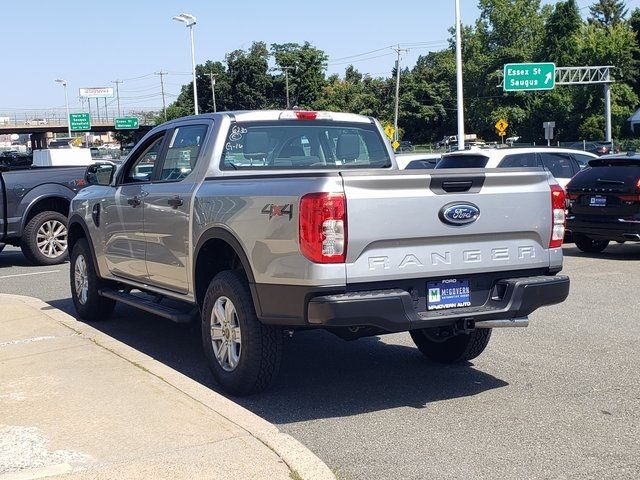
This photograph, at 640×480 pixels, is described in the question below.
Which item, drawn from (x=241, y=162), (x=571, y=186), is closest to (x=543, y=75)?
(x=571, y=186)

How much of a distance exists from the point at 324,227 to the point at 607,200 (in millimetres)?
9083

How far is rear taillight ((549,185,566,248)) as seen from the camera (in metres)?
5.96

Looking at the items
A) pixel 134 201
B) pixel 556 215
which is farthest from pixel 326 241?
pixel 134 201

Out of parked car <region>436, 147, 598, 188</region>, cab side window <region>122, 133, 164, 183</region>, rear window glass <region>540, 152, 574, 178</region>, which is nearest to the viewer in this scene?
cab side window <region>122, 133, 164, 183</region>

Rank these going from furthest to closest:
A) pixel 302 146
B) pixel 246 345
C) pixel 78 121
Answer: pixel 78 121
pixel 302 146
pixel 246 345

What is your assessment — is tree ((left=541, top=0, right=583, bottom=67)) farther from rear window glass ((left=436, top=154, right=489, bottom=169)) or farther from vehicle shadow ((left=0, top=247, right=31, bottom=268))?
vehicle shadow ((left=0, top=247, right=31, bottom=268))

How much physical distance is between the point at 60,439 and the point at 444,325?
2.54m

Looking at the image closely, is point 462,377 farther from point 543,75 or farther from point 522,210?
point 543,75

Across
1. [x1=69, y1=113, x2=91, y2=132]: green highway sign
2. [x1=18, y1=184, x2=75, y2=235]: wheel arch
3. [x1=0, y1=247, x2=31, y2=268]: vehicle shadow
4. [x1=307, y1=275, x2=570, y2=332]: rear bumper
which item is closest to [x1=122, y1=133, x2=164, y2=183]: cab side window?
[x1=307, y1=275, x2=570, y2=332]: rear bumper

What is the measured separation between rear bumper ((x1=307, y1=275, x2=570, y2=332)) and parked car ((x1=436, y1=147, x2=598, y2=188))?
880 cm

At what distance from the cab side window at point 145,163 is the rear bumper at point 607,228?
26.1ft

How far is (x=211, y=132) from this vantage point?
6.69 metres

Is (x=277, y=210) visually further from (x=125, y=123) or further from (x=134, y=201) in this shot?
(x=125, y=123)

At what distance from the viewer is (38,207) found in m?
13.9
